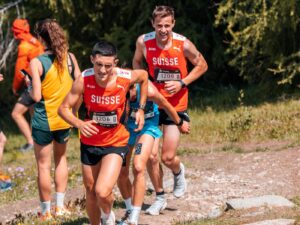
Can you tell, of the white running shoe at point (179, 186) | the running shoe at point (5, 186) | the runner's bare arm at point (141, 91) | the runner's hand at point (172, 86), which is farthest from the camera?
the running shoe at point (5, 186)

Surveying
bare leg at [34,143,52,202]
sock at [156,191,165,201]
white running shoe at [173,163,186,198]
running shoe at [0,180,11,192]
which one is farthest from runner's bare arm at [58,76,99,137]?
running shoe at [0,180,11,192]

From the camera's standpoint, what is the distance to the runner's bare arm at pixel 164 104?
8469 millimetres

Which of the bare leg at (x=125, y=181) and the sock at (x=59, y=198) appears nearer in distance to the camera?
the bare leg at (x=125, y=181)

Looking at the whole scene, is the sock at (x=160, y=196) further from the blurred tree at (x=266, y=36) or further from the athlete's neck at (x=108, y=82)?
the blurred tree at (x=266, y=36)

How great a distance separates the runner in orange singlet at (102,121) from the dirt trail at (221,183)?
3.73 feet

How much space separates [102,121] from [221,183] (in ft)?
9.84

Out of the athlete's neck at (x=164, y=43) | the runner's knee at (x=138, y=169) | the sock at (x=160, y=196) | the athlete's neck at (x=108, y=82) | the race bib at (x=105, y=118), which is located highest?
the athlete's neck at (x=164, y=43)

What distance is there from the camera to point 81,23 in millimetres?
18312

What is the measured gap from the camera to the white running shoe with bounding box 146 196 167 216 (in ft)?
29.9

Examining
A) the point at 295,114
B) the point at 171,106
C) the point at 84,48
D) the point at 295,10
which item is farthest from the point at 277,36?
the point at 171,106

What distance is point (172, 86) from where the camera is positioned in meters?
9.29

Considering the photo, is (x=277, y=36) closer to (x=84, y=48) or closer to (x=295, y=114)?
(x=295, y=114)

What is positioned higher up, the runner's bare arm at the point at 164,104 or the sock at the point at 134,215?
the runner's bare arm at the point at 164,104

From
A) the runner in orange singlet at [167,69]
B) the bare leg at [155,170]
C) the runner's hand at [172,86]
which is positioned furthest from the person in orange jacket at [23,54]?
the bare leg at [155,170]
